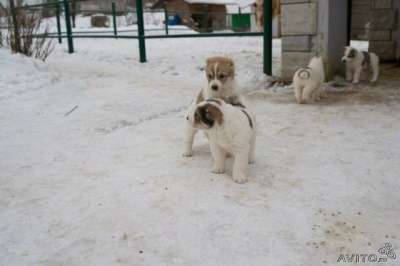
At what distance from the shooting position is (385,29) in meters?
10.2

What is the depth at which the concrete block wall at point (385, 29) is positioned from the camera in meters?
9.95

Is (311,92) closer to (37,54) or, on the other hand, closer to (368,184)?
(368,184)

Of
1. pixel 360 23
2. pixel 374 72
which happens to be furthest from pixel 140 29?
pixel 360 23

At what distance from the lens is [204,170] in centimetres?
371

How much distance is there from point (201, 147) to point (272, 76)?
13.5 feet

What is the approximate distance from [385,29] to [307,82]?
17.1 ft

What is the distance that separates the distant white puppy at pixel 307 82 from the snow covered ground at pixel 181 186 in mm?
179

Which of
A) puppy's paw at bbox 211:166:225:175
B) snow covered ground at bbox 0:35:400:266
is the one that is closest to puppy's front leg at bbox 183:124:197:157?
snow covered ground at bbox 0:35:400:266

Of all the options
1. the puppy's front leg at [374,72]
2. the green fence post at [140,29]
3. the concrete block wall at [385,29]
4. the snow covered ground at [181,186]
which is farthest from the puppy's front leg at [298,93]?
the concrete block wall at [385,29]

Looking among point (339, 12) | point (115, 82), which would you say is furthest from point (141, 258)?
point (339, 12)

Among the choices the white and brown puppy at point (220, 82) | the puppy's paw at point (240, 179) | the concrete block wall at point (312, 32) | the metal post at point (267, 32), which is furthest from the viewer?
the metal post at point (267, 32)

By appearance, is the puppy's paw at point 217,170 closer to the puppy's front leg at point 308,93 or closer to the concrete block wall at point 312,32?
the puppy's front leg at point 308,93

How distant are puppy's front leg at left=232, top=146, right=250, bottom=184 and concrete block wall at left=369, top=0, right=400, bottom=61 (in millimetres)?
8184

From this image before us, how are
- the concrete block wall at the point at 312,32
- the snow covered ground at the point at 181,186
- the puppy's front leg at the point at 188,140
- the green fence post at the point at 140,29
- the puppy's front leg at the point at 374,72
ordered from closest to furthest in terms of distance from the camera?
the snow covered ground at the point at 181,186, the puppy's front leg at the point at 188,140, the concrete block wall at the point at 312,32, the puppy's front leg at the point at 374,72, the green fence post at the point at 140,29
